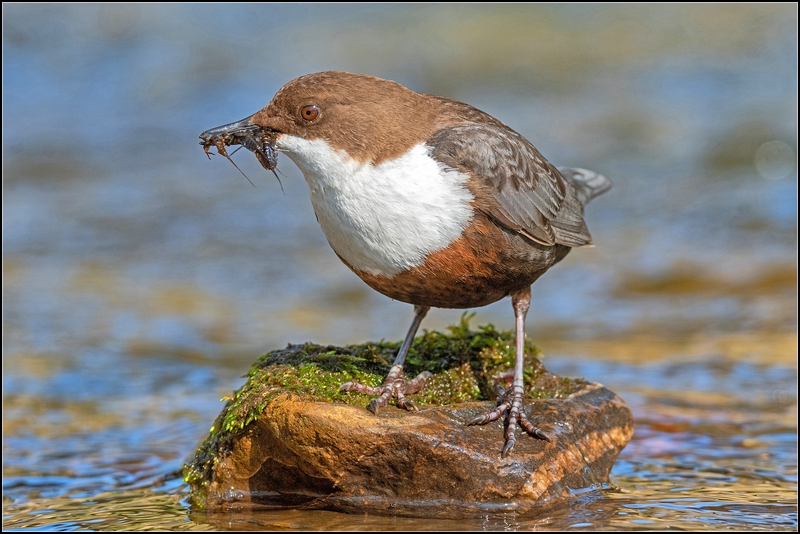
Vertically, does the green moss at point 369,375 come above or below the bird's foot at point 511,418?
above

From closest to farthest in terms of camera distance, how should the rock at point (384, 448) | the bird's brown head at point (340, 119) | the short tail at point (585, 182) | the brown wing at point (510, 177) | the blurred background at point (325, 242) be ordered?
1. the rock at point (384, 448)
2. the bird's brown head at point (340, 119)
3. the brown wing at point (510, 177)
4. the short tail at point (585, 182)
5. the blurred background at point (325, 242)

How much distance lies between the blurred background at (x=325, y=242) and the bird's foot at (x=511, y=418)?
363mm

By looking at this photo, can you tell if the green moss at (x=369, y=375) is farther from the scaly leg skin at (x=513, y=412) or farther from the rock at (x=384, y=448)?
the scaly leg skin at (x=513, y=412)

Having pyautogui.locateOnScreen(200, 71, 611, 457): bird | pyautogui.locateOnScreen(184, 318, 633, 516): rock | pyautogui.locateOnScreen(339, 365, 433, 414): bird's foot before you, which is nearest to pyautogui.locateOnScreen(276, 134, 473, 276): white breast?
pyautogui.locateOnScreen(200, 71, 611, 457): bird

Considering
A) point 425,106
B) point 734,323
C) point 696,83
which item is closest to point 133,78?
point 696,83

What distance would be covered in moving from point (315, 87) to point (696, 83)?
1390cm

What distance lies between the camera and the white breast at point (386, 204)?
4.06 metres

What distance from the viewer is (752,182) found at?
12828 millimetres

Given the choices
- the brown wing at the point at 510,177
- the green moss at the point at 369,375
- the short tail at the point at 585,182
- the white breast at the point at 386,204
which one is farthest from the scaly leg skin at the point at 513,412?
the short tail at the point at 585,182

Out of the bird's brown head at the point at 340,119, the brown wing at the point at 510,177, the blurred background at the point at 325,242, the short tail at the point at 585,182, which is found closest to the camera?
the bird's brown head at the point at 340,119

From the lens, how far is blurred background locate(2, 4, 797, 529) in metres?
5.74

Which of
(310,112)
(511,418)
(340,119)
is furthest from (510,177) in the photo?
(511,418)

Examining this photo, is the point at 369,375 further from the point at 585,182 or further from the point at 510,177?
the point at 585,182

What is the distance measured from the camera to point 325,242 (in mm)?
11648
